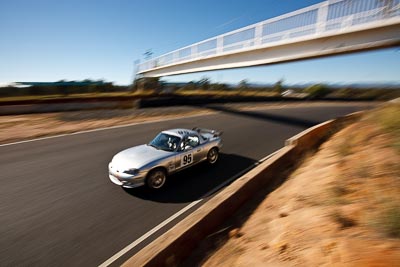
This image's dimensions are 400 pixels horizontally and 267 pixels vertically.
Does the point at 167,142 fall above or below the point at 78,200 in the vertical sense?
above

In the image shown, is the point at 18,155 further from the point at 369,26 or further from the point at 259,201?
the point at 369,26

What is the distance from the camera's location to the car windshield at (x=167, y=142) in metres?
6.88

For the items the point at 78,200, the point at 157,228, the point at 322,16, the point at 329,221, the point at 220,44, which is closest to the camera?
the point at 329,221

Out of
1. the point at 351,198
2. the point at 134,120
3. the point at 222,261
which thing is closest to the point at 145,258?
the point at 222,261

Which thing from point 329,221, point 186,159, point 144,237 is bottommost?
point 144,237

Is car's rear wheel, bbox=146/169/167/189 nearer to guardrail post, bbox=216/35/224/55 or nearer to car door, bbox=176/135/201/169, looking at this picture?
car door, bbox=176/135/201/169

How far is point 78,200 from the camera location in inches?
223

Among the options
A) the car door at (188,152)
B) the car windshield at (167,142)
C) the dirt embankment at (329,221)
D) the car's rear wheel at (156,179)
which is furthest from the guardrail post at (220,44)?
the car's rear wheel at (156,179)

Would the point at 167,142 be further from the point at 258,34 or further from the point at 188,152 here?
the point at 258,34

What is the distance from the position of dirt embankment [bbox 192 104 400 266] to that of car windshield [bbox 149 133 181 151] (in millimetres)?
2849

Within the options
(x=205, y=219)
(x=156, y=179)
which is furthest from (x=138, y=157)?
(x=205, y=219)

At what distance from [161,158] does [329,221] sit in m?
4.13

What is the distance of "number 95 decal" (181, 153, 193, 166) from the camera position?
6.91 m

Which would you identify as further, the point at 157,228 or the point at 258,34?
the point at 258,34
